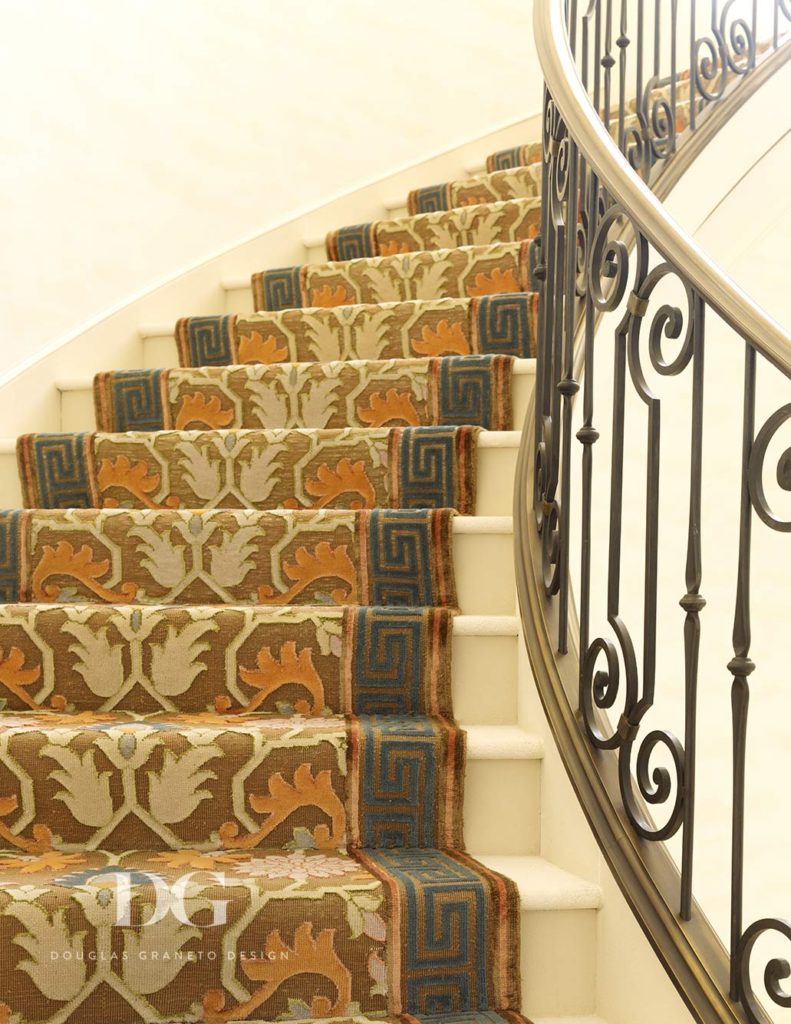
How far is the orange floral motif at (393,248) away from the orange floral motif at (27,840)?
2.35 meters

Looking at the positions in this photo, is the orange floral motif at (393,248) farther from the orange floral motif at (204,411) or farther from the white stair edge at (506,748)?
the white stair edge at (506,748)

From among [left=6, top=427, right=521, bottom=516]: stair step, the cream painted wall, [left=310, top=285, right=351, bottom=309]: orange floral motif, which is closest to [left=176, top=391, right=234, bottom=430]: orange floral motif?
[left=6, top=427, right=521, bottom=516]: stair step

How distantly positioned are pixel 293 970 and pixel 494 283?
6.65ft

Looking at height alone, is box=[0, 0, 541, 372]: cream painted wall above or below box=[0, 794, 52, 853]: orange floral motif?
above

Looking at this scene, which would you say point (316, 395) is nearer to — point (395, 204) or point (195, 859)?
point (195, 859)

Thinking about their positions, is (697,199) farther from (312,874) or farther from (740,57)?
(312,874)

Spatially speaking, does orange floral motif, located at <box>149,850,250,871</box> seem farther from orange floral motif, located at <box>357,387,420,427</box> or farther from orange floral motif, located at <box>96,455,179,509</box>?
orange floral motif, located at <box>357,387,420,427</box>

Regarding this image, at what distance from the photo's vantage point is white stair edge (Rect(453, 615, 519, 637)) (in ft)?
6.37

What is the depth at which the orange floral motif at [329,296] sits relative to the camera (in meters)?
3.25

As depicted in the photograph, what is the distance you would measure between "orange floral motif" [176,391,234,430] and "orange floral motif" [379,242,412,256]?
1133 mm

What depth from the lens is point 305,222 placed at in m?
3.79

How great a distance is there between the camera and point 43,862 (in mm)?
1679

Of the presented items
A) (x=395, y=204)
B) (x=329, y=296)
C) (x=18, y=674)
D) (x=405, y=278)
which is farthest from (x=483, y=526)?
(x=395, y=204)

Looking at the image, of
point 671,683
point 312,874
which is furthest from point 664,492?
point 312,874
